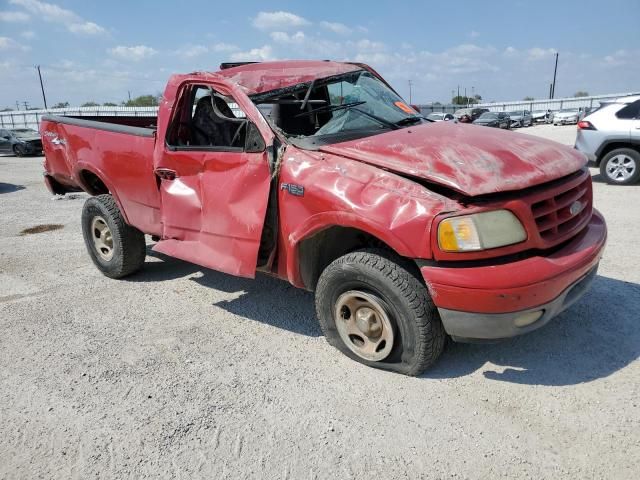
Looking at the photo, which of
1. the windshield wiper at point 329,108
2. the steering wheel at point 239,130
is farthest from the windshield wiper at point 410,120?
the steering wheel at point 239,130

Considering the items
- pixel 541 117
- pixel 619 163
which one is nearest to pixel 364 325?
pixel 619 163

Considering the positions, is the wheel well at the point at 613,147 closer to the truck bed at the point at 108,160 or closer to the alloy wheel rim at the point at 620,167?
the alloy wheel rim at the point at 620,167

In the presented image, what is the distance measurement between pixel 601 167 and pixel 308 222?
27.7 ft

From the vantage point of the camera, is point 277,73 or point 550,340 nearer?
point 550,340

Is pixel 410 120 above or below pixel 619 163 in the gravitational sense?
above

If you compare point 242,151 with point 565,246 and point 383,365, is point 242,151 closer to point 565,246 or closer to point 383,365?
point 383,365

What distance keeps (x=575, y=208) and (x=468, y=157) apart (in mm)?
816

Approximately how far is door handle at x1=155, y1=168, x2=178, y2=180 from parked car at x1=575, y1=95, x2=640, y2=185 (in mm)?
8302

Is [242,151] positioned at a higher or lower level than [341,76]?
lower

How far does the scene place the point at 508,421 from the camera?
262 cm

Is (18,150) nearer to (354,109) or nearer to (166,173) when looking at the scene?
(166,173)

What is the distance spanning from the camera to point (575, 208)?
9.94 ft

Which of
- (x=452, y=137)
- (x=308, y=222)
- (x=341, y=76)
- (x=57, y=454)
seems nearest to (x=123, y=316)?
(x=57, y=454)

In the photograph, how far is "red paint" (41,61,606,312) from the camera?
2596 millimetres
